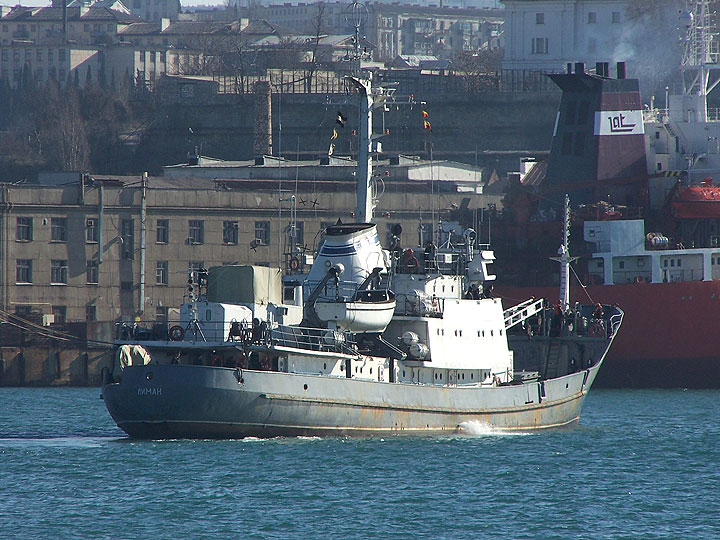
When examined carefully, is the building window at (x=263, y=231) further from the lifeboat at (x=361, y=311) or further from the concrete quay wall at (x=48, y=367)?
the lifeboat at (x=361, y=311)

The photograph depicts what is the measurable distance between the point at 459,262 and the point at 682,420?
31.8 ft

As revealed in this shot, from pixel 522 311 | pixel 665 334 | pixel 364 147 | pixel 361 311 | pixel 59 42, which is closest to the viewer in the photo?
pixel 361 311

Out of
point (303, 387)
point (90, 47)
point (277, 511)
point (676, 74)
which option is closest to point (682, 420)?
point (303, 387)

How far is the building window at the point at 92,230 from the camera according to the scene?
224 feet

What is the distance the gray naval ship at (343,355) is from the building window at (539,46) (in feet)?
212

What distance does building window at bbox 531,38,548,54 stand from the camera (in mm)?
108688

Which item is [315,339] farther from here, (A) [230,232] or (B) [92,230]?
(A) [230,232]

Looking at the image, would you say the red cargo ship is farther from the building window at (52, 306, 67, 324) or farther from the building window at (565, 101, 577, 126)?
the building window at (52, 306, 67, 324)

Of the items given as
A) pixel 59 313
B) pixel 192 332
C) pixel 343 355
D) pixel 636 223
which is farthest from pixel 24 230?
pixel 343 355

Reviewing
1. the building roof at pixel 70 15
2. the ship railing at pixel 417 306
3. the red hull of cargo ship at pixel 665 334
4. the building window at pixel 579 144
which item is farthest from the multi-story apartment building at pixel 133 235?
the building roof at pixel 70 15

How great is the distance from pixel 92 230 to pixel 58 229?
148cm

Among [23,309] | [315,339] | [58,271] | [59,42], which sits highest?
[59,42]

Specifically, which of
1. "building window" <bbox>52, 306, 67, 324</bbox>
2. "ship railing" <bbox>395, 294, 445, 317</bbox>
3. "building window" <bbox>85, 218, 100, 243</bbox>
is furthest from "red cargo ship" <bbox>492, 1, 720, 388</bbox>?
"building window" <bbox>52, 306, 67, 324</bbox>

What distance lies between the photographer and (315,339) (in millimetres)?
40781
